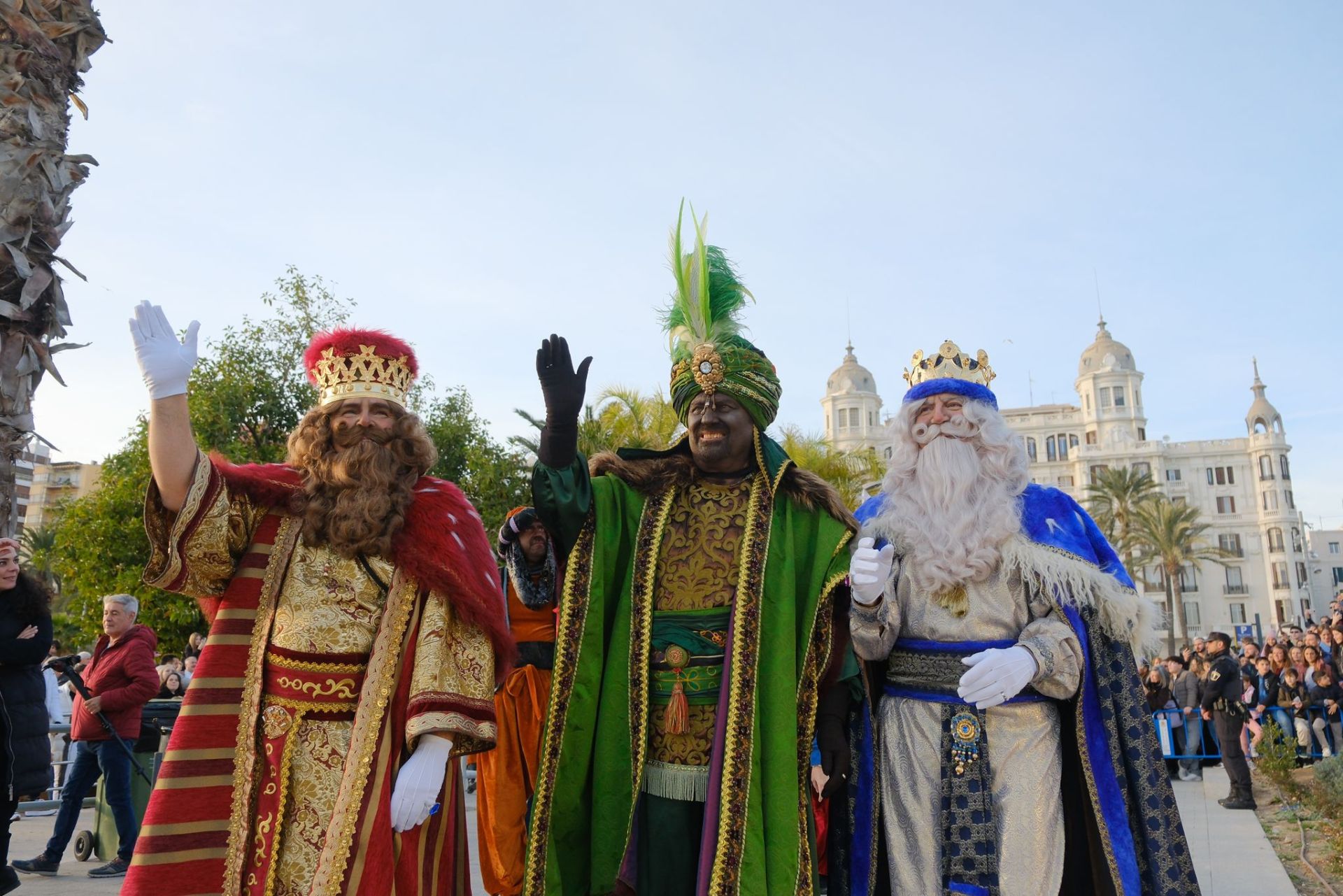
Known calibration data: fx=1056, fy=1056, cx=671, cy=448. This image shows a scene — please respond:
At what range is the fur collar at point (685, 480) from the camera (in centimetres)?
395

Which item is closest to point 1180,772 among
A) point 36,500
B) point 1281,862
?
point 1281,862

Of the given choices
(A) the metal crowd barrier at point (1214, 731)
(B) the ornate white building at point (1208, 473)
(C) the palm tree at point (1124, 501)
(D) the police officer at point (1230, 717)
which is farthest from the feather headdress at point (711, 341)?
(B) the ornate white building at point (1208, 473)

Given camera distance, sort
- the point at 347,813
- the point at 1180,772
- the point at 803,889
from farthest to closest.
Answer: the point at 1180,772, the point at 803,889, the point at 347,813

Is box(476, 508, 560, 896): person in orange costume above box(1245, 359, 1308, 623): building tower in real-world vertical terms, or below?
below

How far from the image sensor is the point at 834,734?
146 inches

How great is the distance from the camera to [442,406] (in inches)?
859

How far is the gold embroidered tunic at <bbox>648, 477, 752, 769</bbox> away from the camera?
11.7 ft

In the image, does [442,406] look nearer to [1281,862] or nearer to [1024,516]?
[1281,862]

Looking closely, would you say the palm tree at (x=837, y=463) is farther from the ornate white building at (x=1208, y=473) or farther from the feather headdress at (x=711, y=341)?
the ornate white building at (x=1208, y=473)

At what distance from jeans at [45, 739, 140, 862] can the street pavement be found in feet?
0.82

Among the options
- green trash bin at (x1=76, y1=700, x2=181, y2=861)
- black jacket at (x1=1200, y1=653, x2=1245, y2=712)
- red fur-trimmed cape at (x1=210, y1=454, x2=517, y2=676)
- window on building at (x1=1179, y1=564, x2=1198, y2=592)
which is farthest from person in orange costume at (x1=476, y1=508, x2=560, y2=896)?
window on building at (x1=1179, y1=564, x2=1198, y2=592)

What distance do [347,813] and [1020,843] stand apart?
222 cm

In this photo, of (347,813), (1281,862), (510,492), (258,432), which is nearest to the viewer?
(347,813)

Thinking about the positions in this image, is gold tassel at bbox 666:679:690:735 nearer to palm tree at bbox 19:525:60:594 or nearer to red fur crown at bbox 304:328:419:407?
red fur crown at bbox 304:328:419:407
